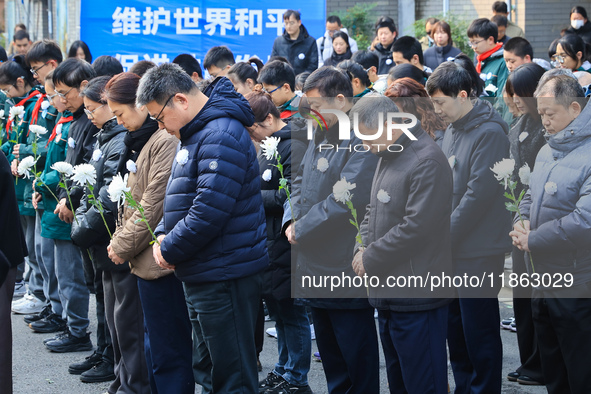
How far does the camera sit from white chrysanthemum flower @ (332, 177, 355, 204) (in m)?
4.09

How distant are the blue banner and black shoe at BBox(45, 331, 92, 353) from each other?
439cm

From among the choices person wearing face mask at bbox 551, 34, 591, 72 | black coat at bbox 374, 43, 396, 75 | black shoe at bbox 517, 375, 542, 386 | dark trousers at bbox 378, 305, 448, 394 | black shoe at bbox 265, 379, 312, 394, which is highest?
black coat at bbox 374, 43, 396, 75

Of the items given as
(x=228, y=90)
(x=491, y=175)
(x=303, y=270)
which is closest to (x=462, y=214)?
(x=491, y=175)

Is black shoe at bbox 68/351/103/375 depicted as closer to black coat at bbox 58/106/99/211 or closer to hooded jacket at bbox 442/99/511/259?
black coat at bbox 58/106/99/211

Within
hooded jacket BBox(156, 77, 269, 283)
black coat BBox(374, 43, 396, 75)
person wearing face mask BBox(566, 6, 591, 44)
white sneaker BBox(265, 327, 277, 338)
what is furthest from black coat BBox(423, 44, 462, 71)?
hooded jacket BBox(156, 77, 269, 283)

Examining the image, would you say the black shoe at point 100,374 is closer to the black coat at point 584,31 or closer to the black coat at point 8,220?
the black coat at point 8,220

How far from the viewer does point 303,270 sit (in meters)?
4.46

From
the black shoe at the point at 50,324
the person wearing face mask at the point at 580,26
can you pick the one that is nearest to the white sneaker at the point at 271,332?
the black shoe at the point at 50,324

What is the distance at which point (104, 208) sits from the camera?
16.2 ft

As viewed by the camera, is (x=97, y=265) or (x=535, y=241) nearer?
(x=535, y=241)

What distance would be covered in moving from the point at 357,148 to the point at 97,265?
1.99m

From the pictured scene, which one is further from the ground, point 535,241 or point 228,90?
point 228,90

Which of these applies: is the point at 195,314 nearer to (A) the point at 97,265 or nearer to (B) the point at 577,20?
(A) the point at 97,265

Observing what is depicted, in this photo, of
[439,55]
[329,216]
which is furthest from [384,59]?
[329,216]
